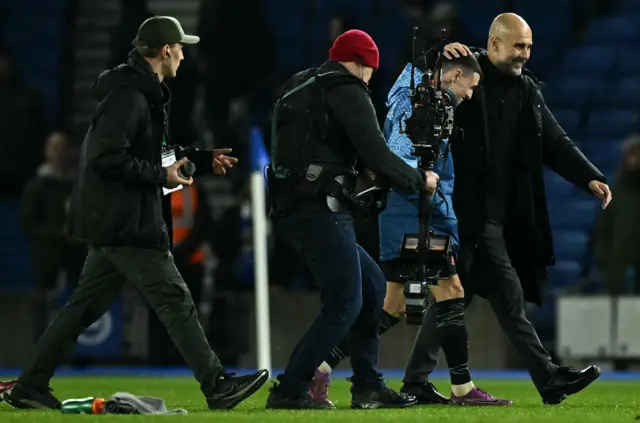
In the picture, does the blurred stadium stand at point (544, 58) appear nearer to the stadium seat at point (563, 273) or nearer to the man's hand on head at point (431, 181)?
the stadium seat at point (563, 273)

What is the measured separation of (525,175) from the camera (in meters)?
10.7

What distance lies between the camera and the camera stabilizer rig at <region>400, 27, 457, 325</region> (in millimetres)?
9758

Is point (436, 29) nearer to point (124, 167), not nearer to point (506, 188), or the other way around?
point (506, 188)

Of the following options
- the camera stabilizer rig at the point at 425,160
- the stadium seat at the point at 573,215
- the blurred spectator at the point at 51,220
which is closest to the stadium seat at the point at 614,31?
the stadium seat at the point at 573,215

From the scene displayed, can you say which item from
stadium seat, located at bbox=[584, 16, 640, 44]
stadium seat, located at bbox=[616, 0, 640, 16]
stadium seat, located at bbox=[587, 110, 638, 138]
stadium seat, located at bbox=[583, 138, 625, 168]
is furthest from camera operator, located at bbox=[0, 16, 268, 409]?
stadium seat, located at bbox=[616, 0, 640, 16]

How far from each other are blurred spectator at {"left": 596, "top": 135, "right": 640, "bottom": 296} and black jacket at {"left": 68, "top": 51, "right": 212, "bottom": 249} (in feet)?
26.6

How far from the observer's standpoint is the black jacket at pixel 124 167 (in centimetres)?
930

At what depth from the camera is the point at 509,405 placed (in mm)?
10469

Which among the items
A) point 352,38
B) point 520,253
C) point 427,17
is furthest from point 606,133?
point 352,38

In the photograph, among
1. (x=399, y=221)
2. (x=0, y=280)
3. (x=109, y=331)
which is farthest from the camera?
(x=0, y=280)

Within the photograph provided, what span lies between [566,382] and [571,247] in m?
8.61

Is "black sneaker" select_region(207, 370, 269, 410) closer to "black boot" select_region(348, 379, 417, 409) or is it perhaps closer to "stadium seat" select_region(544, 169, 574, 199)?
"black boot" select_region(348, 379, 417, 409)

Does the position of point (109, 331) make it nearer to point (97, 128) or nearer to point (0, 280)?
point (0, 280)

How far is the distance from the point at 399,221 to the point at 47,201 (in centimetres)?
750
